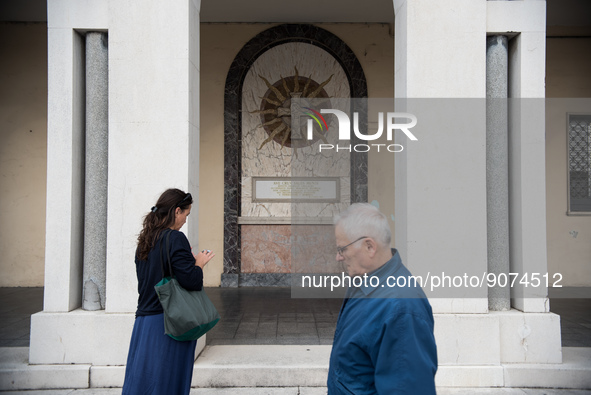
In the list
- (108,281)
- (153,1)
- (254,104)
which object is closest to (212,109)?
(254,104)

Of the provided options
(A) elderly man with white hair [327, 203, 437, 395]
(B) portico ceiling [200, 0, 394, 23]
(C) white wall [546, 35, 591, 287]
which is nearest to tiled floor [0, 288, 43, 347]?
(A) elderly man with white hair [327, 203, 437, 395]

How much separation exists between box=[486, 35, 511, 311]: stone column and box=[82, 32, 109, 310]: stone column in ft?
12.5

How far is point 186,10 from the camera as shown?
474cm

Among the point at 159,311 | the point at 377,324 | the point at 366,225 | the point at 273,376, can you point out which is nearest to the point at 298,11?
the point at 273,376

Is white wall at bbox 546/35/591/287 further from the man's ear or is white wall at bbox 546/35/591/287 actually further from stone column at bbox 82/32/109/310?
the man's ear

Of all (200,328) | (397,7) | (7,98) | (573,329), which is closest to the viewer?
(200,328)

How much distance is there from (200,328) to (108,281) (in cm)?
207

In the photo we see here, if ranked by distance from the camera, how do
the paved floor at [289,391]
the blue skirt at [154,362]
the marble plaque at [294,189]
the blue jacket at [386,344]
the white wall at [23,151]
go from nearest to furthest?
the blue jacket at [386,344] → the blue skirt at [154,362] → the paved floor at [289,391] → the white wall at [23,151] → the marble plaque at [294,189]

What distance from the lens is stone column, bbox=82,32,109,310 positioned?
486 centimetres

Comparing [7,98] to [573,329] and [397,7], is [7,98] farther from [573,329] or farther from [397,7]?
[573,329]

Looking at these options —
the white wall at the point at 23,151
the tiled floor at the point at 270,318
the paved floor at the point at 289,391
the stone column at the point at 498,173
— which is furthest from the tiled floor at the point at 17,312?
the stone column at the point at 498,173

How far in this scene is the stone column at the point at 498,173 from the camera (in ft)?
15.9

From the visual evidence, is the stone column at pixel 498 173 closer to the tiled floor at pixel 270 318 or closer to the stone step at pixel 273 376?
the stone step at pixel 273 376

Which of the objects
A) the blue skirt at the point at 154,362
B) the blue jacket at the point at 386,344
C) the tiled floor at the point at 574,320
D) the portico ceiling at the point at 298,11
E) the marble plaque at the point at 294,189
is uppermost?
the portico ceiling at the point at 298,11
